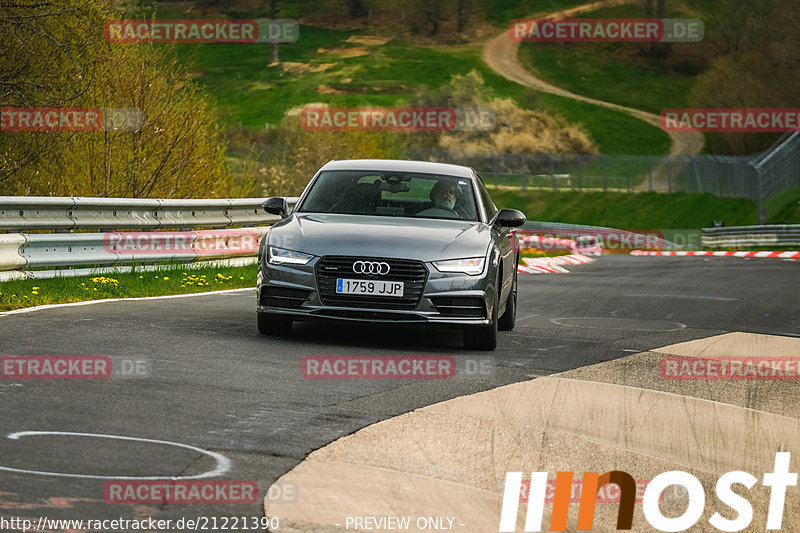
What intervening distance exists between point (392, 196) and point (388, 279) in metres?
1.77

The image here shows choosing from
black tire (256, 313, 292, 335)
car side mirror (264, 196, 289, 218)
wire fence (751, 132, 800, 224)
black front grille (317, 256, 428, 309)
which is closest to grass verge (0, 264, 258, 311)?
car side mirror (264, 196, 289, 218)

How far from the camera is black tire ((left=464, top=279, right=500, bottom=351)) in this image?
10.4 meters

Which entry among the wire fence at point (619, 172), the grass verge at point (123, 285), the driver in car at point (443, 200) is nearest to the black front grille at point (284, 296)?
the driver in car at point (443, 200)

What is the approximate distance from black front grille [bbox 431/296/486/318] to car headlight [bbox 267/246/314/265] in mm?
1106

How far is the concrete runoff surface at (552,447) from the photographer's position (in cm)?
534

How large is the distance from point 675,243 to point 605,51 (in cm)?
8434

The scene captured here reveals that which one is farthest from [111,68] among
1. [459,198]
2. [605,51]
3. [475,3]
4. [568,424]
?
[475,3]

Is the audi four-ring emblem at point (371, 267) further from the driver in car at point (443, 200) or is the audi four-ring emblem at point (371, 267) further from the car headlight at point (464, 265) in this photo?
the driver in car at point (443, 200)

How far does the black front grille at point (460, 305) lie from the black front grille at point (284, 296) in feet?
3.53

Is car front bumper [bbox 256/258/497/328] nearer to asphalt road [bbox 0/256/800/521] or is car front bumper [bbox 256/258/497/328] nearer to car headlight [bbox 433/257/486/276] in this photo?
car headlight [bbox 433/257/486/276]

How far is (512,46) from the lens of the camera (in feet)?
467

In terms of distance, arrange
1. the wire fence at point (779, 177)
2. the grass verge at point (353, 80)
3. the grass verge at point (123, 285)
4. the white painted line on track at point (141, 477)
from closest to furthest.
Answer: the white painted line on track at point (141, 477) → the grass verge at point (123, 285) → the wire fence at point (779, 177) → the grass verge at point (353, 80)

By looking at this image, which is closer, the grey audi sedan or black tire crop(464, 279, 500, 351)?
the grey audi sedan

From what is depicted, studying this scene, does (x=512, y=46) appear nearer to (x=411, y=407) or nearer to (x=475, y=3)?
(x=475, y=3)
